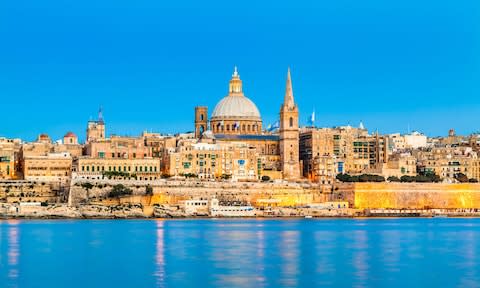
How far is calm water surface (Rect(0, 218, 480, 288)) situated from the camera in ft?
92.4

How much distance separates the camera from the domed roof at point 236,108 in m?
77.4

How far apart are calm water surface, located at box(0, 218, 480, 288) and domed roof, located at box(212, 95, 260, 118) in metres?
27.3

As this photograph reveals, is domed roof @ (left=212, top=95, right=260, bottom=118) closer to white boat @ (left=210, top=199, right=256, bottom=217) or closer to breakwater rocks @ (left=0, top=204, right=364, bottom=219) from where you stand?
breakwater rocks @ (left=0, top=204, right=364, bottom=219)

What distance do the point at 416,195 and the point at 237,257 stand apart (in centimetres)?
3424

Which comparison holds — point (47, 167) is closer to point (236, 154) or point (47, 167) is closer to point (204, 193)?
point (204, 193)

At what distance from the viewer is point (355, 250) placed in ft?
122

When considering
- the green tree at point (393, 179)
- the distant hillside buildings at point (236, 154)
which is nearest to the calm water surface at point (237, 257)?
the distant hillside buildings at point (236, 154)

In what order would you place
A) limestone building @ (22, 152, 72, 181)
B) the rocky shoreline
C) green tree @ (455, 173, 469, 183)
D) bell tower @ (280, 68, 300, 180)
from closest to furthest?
the rocky shoreline → limestone building @ (22, 152, 72, 181) → green tree @ (455, 173, 469, 183) → bell tower @ (280, 68, 300, 180)

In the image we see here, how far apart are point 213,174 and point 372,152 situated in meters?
11.6

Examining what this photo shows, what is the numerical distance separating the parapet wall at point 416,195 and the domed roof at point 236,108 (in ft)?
45.9

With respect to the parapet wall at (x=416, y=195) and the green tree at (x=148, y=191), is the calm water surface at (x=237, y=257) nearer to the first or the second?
the green tree at (x=148, y=191)

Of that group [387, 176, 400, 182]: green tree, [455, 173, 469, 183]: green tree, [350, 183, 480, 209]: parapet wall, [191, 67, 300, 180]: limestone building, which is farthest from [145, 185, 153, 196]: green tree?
[455, 173, 469, 183]: green tree

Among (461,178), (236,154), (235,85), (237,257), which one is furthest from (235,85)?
(237,257)

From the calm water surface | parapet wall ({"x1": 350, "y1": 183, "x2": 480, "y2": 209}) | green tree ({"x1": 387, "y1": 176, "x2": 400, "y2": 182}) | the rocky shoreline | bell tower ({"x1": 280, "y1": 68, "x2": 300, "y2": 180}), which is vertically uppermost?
bell tower ({"x1": 280, "y1": 68, "x2": 300, "y2": 180})
